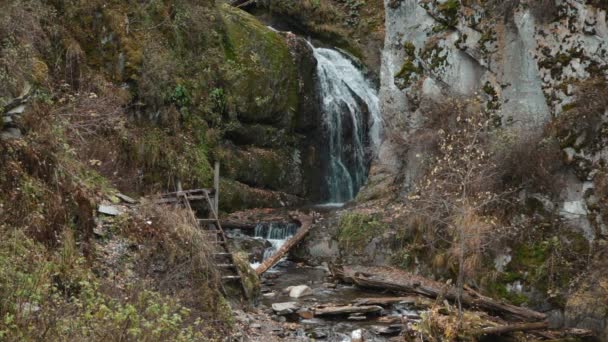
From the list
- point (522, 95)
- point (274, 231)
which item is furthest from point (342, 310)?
point (522, 95)

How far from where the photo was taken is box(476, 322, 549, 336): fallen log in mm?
9220

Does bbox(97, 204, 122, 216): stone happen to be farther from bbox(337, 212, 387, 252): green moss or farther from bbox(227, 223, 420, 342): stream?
bbox(337, 212, 387, 252): green moss

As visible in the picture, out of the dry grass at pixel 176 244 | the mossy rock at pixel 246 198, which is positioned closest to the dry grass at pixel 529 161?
the dry grass at pixel 176 244

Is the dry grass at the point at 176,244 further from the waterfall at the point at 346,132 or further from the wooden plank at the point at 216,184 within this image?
the waterfall at the point at 346,132

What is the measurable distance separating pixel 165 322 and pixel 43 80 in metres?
6.99

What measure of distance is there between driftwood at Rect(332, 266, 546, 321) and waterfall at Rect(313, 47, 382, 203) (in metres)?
6.25

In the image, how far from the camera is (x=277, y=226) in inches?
603

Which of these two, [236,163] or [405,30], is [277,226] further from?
[405,30]

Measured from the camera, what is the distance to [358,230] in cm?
1445

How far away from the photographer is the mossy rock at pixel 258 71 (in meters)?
18.4

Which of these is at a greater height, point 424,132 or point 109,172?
point 424,132

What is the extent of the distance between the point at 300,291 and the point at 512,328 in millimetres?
4115

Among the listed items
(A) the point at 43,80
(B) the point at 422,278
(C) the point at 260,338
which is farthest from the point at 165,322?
(B) the point at 422,278

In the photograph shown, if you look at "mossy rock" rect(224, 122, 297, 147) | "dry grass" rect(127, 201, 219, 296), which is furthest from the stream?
"mossy rock" rect(224, 122, 297, 147)
